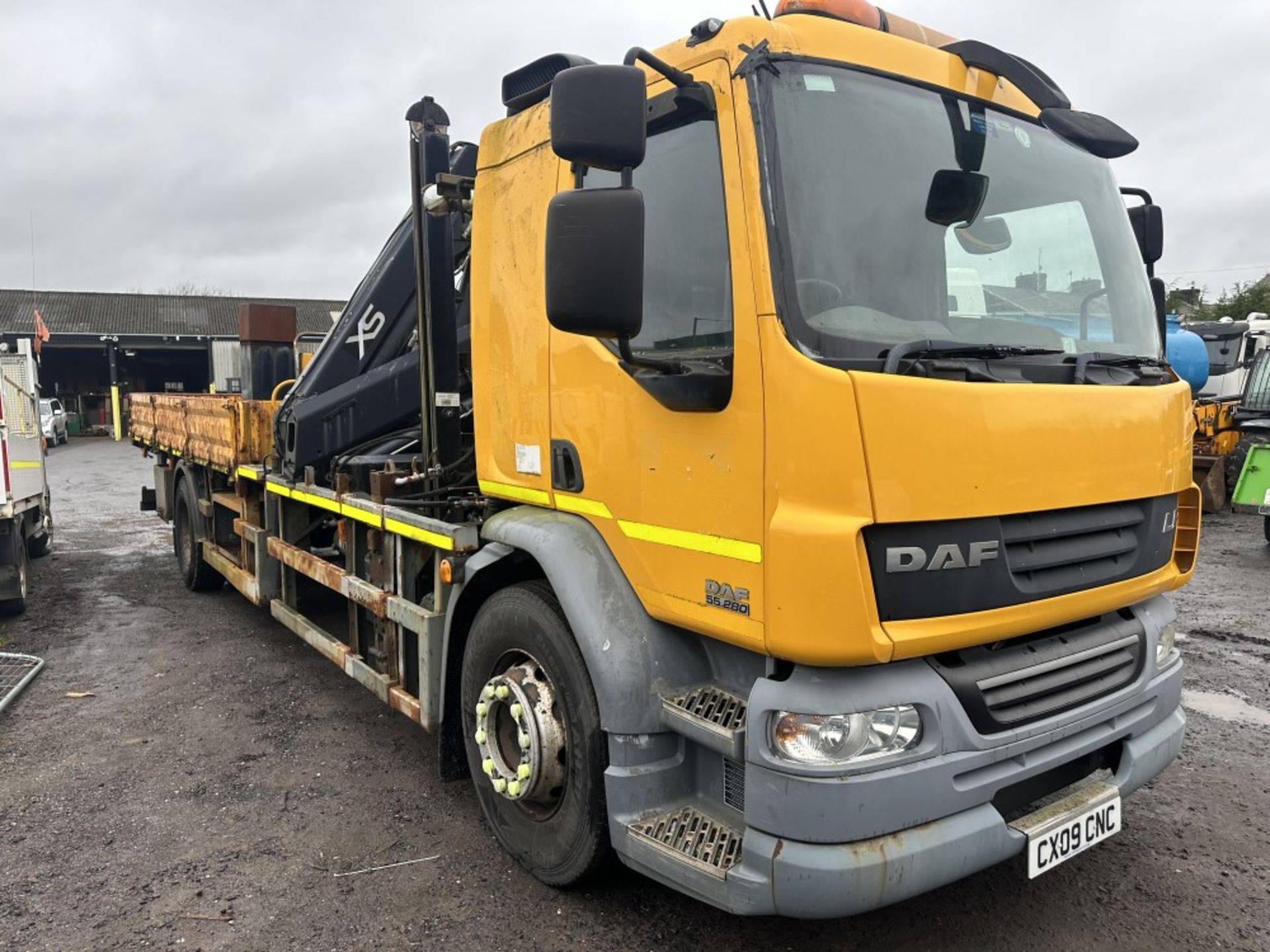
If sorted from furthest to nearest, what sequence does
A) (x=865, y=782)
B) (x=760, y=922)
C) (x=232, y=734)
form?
(x=232, y=734) → (x=760, y=922) → (x=865, y=782)

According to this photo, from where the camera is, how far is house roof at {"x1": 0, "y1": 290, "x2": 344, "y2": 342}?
116ft

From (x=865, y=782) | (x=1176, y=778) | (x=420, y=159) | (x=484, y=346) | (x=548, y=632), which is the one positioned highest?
(x=420, y=159)

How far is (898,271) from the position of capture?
7.79 feet

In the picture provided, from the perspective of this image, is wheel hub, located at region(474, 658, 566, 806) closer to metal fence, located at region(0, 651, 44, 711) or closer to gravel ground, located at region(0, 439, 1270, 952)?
gravel ground, located at region(0, 439, 1270, 952)

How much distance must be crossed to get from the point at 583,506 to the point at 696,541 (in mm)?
560

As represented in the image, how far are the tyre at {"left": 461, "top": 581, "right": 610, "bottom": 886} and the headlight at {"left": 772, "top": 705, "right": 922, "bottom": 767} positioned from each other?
69 centimetres

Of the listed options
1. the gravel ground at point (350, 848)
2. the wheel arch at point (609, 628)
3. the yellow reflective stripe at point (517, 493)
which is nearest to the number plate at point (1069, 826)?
the gravel ground at point (350, 848)

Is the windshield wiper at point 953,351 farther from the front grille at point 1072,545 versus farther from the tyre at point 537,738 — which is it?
the tyre at point 537,738

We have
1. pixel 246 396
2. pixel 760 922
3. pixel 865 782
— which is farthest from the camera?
pixel 246 396

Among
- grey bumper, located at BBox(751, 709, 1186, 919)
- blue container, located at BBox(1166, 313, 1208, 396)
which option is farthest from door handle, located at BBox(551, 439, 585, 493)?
blue container, located at BBox(1166, 313, 1208, 396)

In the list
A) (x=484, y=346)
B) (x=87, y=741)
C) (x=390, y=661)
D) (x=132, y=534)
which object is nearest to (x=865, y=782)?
(x=484, y=346)

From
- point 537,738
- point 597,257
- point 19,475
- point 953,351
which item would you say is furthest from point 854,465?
point 19,475

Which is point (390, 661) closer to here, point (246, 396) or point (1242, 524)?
point (246, 396)

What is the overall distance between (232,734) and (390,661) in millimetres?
1143
